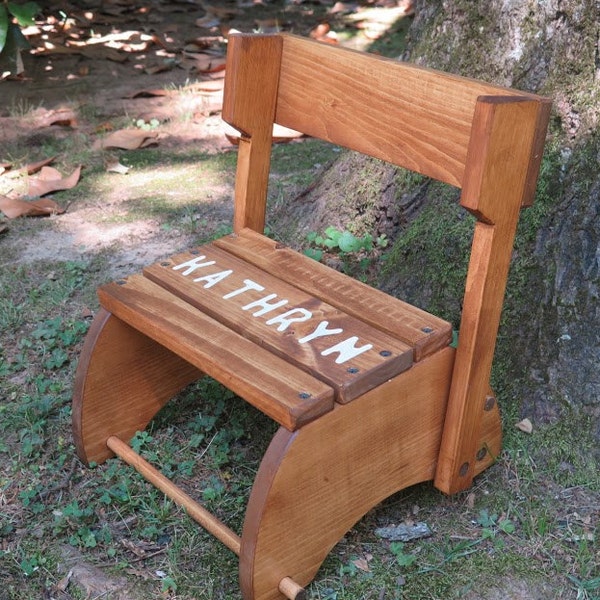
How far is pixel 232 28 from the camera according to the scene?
656 centimetres

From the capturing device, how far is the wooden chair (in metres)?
1.95

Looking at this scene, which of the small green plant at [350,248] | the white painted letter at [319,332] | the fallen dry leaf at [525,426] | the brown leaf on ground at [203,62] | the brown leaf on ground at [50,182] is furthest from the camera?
the brown leaf on ground at [203,62]

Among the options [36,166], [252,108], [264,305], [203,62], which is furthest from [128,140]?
[264,305]

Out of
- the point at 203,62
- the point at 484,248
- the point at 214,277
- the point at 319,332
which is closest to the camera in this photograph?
the point at 484,248

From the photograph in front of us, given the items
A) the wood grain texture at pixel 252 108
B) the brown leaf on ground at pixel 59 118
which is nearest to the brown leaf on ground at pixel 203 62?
the brown leaf on ground at pixel 59 118

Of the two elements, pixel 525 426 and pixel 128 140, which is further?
pixel 128 140

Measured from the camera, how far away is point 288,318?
2.22 meters

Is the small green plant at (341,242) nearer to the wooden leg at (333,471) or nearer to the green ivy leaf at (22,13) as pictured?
the wooden leg at (333,471)

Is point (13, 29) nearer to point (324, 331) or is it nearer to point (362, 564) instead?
point (324, 331)

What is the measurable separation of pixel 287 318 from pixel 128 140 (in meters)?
2.58

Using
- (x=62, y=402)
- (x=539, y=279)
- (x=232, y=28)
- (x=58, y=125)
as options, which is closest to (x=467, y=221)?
(x=539, y=279)

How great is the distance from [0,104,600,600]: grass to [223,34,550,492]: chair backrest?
0.61ft

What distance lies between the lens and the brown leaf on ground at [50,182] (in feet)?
13.4

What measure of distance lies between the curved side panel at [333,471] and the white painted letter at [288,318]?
11.3 inches
